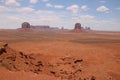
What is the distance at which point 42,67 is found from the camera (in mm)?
18500

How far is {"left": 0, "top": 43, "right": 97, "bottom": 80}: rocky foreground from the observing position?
1598cm

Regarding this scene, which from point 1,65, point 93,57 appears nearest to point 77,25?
point 93,57

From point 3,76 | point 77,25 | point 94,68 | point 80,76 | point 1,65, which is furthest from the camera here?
point 77,25

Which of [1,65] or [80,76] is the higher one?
[1,65]

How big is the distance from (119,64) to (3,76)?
10.9 m

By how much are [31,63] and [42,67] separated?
1.10 meters

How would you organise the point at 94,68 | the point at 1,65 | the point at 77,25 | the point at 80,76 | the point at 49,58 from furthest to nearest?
1. the point at 77,25
2. the point at 49,58
3. the point at 94,68
4. the point at 80,76
5. the point at 1,65

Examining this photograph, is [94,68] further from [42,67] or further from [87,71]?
[42,67]

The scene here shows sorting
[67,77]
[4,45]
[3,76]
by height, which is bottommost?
[67,77]

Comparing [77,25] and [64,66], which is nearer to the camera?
[64,66]

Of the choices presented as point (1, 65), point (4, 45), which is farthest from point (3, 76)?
point (4, 45)

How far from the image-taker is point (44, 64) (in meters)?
19.1

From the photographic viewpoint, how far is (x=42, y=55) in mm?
21984

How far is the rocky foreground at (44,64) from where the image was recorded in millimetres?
15977
